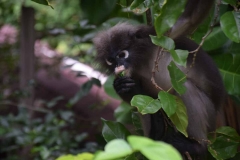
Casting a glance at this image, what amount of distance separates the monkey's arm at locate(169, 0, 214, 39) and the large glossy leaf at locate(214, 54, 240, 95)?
28cm

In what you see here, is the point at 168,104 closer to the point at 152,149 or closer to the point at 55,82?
the point at 152,149

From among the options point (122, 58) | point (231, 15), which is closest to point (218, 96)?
point (122, 58)

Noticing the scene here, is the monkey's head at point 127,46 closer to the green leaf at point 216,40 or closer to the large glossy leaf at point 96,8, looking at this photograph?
the large glossy leaf at point 96,8

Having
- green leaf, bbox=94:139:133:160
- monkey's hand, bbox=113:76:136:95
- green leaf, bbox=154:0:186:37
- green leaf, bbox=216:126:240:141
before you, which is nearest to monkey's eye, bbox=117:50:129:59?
monkey's hand, bbox=113:76:136:95

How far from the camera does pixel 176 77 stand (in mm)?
1538

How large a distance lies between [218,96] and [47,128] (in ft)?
4.81

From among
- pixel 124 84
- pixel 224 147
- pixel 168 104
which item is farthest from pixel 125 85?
pixel 168 104

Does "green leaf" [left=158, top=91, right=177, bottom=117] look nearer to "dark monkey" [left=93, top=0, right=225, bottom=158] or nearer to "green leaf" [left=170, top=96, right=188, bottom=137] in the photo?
"green leaf" [left=170, top=96, right=188, bottom=137]

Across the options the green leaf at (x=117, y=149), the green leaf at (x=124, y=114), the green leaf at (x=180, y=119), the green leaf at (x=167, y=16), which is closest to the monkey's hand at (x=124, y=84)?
the green leaf at (x=124, y=114)

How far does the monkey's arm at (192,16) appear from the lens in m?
2.13

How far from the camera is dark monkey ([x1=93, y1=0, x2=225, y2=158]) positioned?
2.37 meters

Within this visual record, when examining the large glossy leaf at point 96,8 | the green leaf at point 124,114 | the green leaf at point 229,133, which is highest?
the large glossy leaf at point 96,8

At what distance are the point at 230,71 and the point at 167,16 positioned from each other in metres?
1.19

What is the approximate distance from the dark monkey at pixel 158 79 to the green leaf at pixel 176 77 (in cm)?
78
